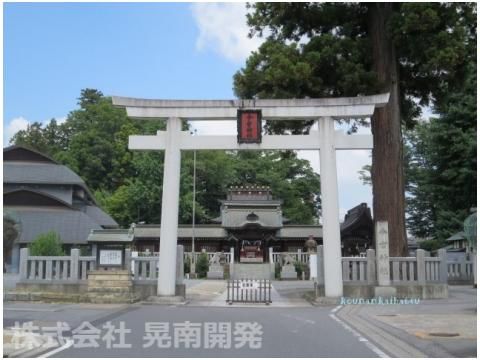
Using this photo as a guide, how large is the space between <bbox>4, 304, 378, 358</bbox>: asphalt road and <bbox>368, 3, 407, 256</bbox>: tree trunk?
16.5 feet

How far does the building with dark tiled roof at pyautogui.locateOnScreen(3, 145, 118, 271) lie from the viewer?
3638 centimetres

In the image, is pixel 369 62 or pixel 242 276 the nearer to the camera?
pixel 369 62

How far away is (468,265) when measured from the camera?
1009 inches

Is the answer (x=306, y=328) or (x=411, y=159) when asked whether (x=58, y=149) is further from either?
(x=306, y=328)

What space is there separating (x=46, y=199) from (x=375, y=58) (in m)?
27.6

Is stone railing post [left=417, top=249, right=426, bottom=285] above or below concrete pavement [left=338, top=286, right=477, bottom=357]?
above

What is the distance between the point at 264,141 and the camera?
16500 mm

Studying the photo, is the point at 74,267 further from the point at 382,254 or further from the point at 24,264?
the point at 382,254

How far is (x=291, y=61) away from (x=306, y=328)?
10.4 metres

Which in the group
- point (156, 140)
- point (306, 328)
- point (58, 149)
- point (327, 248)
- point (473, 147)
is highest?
point (58, 149)

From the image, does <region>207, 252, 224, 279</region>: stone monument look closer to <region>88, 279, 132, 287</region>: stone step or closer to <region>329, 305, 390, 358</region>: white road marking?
<region>88, 279, 132, 287</region>: stone step

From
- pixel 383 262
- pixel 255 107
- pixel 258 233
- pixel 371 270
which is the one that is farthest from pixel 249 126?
pixel 258 233

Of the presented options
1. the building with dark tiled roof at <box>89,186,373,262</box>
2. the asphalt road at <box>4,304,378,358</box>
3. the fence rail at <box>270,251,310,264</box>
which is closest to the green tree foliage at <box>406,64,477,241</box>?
the building with dark tiled roof at <box>89,186,373,262</box>

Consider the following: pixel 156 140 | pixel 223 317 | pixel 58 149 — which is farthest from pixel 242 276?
pixel 58 149
